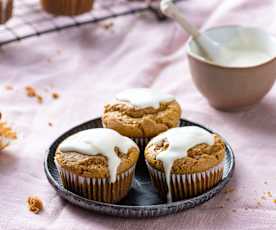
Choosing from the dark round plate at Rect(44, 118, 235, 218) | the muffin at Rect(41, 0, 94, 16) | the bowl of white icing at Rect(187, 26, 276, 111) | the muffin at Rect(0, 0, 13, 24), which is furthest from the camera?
the muffin at Rect(41, 0, 94, 16)

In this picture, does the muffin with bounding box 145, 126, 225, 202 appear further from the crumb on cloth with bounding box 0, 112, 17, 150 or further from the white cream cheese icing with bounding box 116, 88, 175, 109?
the crumb on cloth with bounding box 0, 112, 17, 150

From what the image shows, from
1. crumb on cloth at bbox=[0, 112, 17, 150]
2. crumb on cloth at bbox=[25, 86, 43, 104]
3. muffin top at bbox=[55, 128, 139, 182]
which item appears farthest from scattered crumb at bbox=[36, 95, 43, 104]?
muffin top at bbox=[55, 128, 139, 182]

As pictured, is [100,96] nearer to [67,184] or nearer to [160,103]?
[160,103]

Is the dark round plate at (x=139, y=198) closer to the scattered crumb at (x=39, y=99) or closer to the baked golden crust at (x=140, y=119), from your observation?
the baked golden crust at (x=140, y=119)

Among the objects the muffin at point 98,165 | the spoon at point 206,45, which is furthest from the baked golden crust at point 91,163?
the spoon at point 206,45

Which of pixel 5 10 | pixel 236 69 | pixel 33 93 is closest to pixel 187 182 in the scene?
pixel 236 69

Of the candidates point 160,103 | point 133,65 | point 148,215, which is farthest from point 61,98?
point 148,215

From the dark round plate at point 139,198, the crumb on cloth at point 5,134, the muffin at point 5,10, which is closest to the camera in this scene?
the dark round plate at point 139,198
